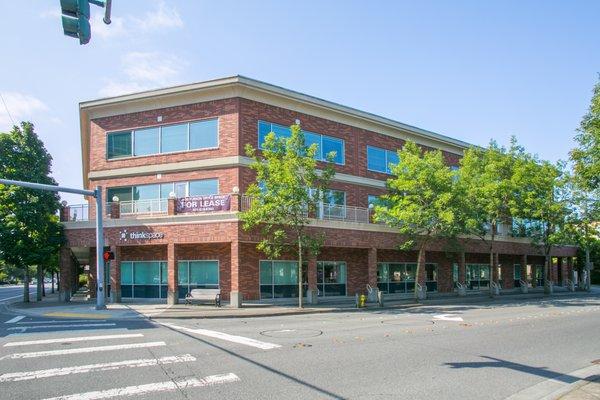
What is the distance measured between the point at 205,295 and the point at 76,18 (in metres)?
20.4

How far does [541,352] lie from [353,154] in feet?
71.4

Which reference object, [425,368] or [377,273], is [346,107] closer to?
[377,273]

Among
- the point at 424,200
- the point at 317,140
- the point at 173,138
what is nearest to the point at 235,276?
the point at 173,138

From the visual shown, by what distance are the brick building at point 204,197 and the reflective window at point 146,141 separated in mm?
57

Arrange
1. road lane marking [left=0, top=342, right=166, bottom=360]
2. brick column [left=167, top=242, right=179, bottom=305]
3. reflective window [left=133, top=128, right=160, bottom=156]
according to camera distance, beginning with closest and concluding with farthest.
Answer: road lane marking [left=0, top=342, right=166, bottom=360]
brick column [left=167, top=242, right=179, bottom=305]
reflective window [left=133, top=128, right=160, bottom=156]

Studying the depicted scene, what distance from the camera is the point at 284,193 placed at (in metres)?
23.5

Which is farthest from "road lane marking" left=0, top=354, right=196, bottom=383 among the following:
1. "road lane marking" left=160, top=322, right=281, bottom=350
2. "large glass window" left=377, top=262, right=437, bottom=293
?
"large glass window" left=377, top=262, right=437, bottom=293

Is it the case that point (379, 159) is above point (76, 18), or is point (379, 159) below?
above

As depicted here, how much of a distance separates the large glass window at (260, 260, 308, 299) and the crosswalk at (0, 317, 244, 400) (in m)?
13.3

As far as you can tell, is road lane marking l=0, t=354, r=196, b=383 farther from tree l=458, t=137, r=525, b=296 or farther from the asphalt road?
tree l=458, t=137, r=525, b=296

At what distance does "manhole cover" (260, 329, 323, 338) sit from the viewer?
14117mm

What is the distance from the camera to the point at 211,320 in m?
19.8

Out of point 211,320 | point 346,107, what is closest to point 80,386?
point 211,320

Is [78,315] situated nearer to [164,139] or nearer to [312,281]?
[164,139]
